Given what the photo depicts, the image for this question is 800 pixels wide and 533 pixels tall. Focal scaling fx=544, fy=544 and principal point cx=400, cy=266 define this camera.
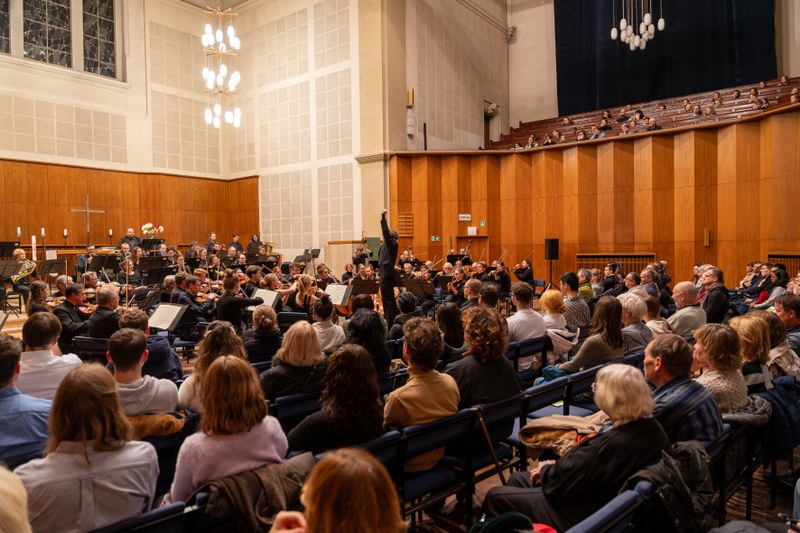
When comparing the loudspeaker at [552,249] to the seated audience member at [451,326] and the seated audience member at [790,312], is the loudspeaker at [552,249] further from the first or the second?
the seated audience member at [451,326]

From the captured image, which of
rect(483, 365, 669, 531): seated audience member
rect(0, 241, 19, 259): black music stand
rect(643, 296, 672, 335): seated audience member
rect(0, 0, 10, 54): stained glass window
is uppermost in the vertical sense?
rect(0, 0, 10, 54): stained glass window

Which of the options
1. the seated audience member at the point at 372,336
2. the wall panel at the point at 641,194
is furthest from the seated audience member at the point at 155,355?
the wall panel at the point at 641,194

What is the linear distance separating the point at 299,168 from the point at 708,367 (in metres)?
15.7

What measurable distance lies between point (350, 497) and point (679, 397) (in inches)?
79.6

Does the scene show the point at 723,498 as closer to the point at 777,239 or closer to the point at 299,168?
the point at 777,239

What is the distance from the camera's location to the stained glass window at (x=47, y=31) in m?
14.5

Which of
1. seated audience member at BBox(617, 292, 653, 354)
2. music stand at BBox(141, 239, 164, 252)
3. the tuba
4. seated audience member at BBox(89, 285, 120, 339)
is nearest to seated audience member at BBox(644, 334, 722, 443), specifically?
seated audience member at BBox(617, 292, 653, 354)

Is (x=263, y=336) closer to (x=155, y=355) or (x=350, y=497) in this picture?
(x=155, y=355)

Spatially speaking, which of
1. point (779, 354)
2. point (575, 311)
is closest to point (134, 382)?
point (779, 354)

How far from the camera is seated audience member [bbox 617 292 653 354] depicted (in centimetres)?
441

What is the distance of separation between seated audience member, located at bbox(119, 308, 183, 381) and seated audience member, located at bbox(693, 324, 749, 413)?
3.51 m

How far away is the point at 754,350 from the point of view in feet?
10.9

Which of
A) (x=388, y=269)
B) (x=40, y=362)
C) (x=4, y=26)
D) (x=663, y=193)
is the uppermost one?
(x=4, y=26)

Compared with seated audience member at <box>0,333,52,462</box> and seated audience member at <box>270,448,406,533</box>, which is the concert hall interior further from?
seated audience member at <box>270,448,406,533</box>
